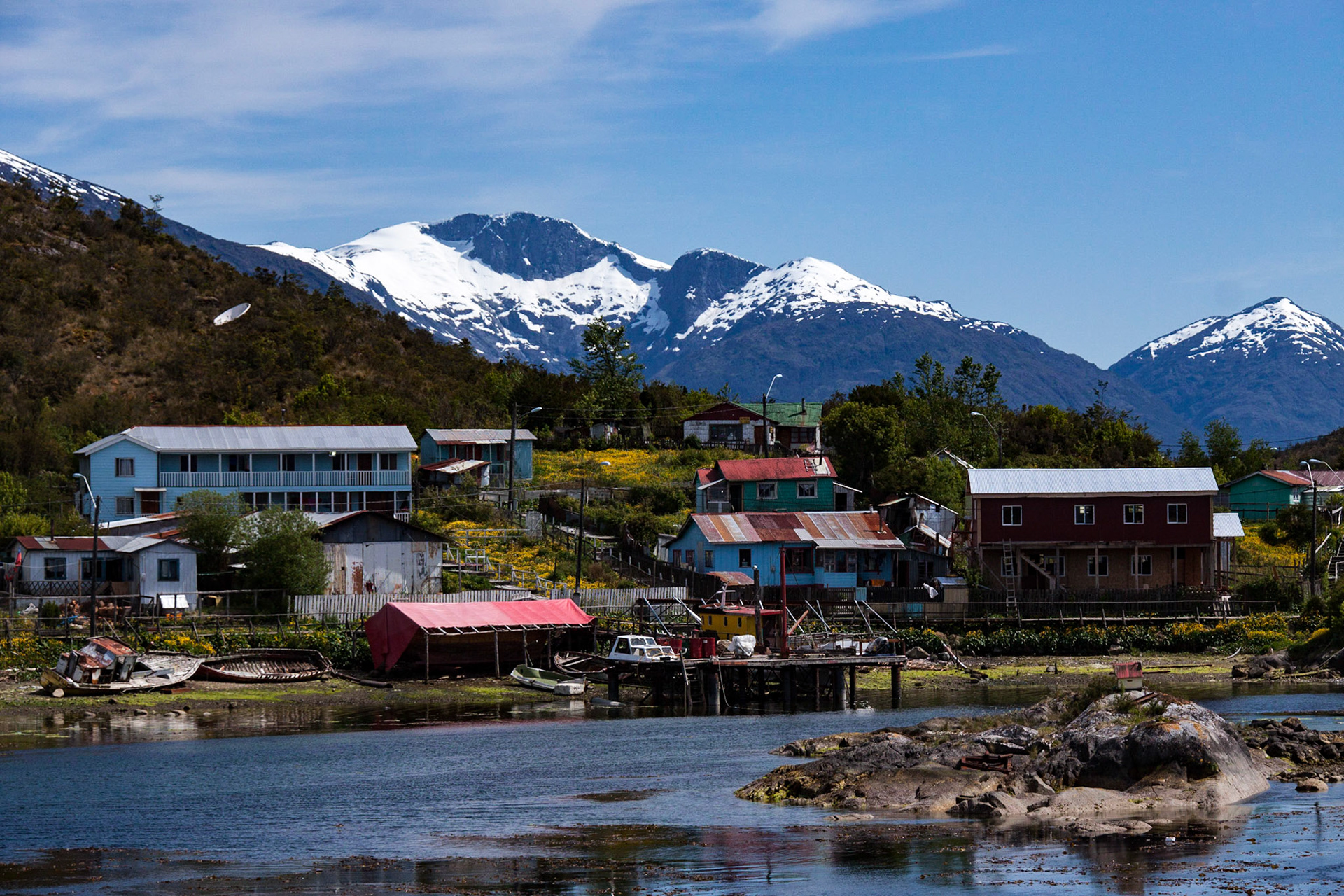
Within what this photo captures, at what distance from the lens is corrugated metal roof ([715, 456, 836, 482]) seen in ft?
310

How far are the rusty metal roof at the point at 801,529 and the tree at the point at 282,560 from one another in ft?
76.1

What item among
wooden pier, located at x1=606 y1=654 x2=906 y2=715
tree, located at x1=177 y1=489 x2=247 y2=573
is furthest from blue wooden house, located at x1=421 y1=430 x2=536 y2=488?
wooden pier, located at x1=606 y1=654 x2=906 y2=715

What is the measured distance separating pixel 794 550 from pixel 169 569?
33.8 metres

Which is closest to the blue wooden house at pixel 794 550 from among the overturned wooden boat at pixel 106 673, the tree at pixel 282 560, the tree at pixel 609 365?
the tree at pixel 282 560

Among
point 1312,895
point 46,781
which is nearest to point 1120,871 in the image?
point 1312,895

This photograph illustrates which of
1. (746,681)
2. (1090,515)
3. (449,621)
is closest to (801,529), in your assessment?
(1090,515)

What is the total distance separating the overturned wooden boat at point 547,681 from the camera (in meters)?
64.0

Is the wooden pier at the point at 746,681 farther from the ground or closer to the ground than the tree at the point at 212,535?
closer to the ground

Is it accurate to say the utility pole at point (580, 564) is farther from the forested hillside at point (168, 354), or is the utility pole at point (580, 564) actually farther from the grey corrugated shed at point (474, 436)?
the forested hillside at point (168, 354)

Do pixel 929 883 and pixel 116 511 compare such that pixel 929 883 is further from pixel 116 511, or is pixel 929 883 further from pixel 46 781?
pixel 116 511

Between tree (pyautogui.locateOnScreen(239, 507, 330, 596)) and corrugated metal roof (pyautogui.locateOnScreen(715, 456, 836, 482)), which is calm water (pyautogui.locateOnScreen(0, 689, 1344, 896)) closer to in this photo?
tree (pyautogui.locateOnScreen(239, 507, 330, 596))

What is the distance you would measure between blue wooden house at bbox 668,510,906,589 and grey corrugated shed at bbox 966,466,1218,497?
6.17 m

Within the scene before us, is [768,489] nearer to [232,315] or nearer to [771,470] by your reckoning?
[771,470]

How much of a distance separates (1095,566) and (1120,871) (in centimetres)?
5838
